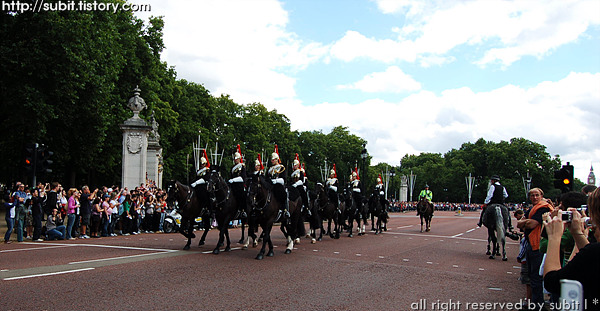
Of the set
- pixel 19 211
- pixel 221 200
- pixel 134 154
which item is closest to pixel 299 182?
pixel 221 200

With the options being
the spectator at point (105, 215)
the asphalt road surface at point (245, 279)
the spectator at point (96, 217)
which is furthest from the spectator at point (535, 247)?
the spectator at point (105, 215)

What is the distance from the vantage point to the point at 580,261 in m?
3.17

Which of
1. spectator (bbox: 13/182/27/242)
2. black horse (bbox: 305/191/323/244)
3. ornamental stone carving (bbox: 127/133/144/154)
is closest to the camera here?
spectator (bbox: 13/182/27/242)

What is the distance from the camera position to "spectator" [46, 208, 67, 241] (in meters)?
16.6

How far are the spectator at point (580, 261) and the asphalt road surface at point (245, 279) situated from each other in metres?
4.02

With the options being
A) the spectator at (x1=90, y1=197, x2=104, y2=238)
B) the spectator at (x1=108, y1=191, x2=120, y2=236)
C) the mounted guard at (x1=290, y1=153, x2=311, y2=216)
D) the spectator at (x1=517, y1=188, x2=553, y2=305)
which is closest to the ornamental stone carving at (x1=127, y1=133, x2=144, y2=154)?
the spectator at (x1=108, y1=191, x2=120, y2=236)

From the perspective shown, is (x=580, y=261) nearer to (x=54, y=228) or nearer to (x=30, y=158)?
(x=30, y=158)

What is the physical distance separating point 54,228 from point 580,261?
1703cm

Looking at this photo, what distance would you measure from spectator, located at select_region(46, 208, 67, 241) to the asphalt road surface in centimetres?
218

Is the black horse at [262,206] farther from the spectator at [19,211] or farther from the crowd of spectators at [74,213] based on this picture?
the spectator at [19,211]

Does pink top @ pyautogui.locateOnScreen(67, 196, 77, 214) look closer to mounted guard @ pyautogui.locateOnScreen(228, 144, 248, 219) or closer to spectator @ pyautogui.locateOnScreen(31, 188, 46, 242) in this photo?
spectator @ pyautogui.locateOnScreen(31, 188, 46, 242)

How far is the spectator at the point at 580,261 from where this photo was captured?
3.11 meters

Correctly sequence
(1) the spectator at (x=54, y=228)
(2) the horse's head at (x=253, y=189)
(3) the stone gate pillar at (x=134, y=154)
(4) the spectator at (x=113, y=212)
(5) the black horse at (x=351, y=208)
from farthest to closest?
(3) the stone gate pillar at (x=134, y=154)
(5) the black horse at (x=351, y=208)
(4) the spectator at (x=113, y=212)
(1) the spectator at (x=54, y=228)
(2) the horse's head at (x=253, y=189)

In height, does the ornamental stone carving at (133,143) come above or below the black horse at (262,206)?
above
